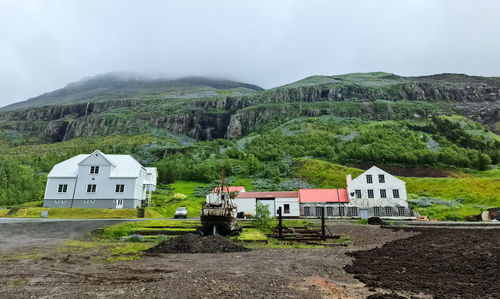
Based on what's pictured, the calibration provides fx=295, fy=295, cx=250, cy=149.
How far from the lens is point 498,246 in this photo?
16.6 metres

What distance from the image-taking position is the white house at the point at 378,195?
52.0m

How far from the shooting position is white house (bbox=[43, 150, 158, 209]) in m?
53.7

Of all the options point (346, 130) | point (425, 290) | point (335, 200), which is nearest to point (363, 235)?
point (425, 290)

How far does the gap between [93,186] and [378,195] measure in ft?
171

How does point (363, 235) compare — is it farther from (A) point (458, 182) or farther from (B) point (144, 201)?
(A) point (458, 182)

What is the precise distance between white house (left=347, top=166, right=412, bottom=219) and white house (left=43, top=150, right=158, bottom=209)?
4083 cm

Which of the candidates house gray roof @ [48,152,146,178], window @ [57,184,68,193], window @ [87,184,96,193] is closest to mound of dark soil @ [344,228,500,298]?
house gray roof @ [48,152,146,178]

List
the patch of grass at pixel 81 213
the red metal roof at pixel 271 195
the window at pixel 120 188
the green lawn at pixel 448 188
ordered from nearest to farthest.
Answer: the patch of grass at pixel 81 213 < the green lawn at pixel 448 188 < the window at pixel 120 188 < the red metal roof at pixel 271 195

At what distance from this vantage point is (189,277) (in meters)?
12.6

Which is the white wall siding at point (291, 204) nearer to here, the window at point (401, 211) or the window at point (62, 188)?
the window at point (401, 211)

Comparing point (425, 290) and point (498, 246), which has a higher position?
point (498, 246)

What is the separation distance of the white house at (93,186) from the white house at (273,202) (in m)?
20.3

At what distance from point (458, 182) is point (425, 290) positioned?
68.1 meters

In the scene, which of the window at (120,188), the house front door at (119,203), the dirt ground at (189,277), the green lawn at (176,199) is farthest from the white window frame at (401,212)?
the house front door at (119,203)
